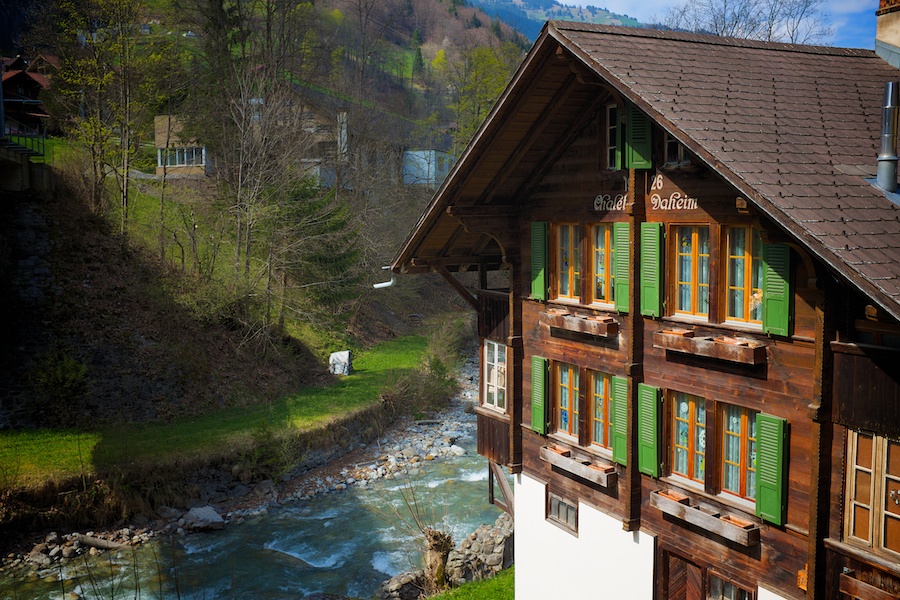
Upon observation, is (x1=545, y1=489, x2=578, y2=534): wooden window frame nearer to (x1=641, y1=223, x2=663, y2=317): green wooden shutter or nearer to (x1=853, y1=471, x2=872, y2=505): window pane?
(x1=641, y1=223, x2=663, y2=317): green wooden shutter

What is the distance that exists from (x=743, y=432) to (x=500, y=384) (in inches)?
208

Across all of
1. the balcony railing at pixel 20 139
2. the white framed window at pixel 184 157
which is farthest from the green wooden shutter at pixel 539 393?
the white framed window at pixel 184 157

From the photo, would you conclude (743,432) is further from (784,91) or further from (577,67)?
(577,67)

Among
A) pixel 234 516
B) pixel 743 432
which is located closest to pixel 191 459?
pixel 234 516

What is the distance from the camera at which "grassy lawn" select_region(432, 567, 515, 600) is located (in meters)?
14.9

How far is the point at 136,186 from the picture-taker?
38031 millimetres

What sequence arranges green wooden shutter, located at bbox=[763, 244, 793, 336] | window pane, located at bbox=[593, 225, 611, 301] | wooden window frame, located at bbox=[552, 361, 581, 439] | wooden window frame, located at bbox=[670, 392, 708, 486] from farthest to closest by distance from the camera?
wooden window frame, located at bbox=[552, 361, 581, 439], window pane, located at bbox=[593, 225, 611, 301], wooden window frame, located at bbox=[670, 392, 708, 486], green wooden shutter, located at bbox=[763, 244, 793, 336]

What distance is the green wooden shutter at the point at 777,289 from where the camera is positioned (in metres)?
8.29

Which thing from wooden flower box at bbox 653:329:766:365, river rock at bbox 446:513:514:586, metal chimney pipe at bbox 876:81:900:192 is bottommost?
river rock at bbox 446:513:514:586

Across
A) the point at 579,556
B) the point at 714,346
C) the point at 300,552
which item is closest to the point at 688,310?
the point at 714,346

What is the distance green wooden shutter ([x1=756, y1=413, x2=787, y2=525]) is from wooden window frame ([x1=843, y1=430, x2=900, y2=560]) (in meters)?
0.66

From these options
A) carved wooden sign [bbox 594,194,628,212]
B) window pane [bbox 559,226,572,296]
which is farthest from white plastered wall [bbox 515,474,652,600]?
carved wooden sign [bbox 594,194,628,212]

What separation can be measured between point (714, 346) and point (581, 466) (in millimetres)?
3107

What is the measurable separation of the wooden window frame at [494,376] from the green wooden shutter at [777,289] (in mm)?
5495
